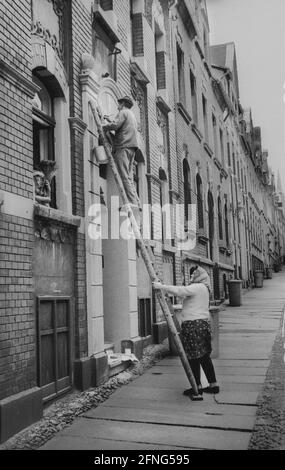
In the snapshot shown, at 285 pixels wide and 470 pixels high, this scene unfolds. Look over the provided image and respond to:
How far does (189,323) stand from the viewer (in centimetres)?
609

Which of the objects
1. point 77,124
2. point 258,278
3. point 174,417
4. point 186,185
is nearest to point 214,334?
point 174,417

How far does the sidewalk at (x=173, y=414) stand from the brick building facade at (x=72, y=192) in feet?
1.86

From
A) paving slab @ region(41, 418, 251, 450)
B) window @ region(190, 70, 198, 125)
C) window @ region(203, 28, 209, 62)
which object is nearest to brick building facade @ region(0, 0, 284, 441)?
paving slab @ region(41, 418, 251, 450)

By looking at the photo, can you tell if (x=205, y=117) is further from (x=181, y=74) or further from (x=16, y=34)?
(x=16, y=34)

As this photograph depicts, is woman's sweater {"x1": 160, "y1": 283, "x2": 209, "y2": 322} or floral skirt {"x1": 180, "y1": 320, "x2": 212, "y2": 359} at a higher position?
woman's sweater {"x1": 160, "y1": 283, "x2": 209, "y2": 322}

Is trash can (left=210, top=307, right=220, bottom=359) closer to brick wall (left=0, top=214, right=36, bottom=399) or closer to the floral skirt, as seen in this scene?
the floral skirt

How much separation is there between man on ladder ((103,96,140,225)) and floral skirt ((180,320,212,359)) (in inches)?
87.3

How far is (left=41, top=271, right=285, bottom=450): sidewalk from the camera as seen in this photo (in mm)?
4297

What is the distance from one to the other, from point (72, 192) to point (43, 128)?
2.85 ft

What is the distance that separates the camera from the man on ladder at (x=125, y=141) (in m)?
7.44

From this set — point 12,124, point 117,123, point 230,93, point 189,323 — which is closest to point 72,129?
point 117,123

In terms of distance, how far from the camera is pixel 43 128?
6.26 meters

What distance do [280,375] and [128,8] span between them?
7.16m

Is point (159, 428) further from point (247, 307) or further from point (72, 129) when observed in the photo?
point (247, 307)
